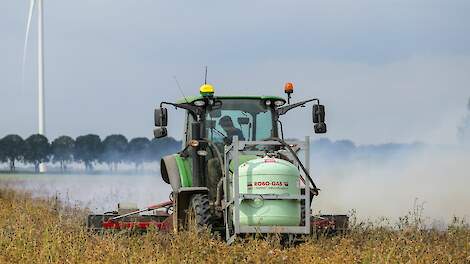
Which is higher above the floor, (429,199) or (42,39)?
(42,39)

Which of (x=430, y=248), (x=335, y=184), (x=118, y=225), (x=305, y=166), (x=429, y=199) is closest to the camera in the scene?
(x=430, y=248)

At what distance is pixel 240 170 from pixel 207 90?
1769mm

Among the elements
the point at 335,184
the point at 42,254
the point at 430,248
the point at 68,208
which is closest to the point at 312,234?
the point at 430,248

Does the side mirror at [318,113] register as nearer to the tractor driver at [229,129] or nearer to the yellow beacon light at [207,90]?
the tractor driver at [229,129]

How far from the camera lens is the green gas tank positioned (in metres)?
13.0

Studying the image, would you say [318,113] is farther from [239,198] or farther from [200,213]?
[200,213]

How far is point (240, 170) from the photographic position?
13391 millimetres

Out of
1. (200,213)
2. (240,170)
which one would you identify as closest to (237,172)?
(240,170)

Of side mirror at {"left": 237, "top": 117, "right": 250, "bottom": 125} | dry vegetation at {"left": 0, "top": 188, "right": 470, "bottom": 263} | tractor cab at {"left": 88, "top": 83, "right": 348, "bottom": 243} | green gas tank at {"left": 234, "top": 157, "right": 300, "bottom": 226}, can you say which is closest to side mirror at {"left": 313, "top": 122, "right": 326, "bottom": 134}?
tractor cab at {"left": 88, "top": 83, "right": 348, "bottom": 243}

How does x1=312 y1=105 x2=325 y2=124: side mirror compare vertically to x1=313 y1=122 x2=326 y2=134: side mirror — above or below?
above

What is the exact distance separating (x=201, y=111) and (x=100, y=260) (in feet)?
14.7

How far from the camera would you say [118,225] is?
15695mm

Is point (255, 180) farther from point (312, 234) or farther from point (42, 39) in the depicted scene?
point (42, 39)

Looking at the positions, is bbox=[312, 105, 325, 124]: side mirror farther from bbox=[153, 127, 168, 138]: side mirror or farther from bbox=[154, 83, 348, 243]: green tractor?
bbox=[153, 127, 168, 138]: side mirror
